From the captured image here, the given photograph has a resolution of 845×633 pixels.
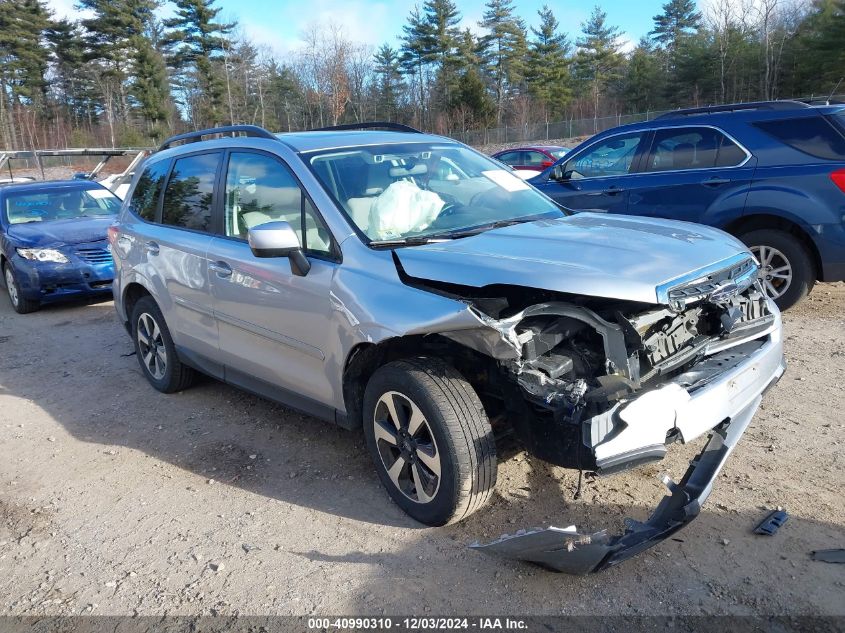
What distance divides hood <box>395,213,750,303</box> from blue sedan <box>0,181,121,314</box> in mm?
6695

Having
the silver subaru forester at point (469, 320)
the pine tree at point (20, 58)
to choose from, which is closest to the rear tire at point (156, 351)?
the silver subaru forester at point (469, 320)

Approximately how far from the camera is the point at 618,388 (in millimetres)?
2676

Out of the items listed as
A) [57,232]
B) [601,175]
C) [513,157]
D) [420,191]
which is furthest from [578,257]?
[513,157]

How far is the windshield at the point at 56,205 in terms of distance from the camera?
9.16 m

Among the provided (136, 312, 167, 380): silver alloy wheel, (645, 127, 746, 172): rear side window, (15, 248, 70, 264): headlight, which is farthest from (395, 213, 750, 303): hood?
(15, 248, 70, 264): headlight

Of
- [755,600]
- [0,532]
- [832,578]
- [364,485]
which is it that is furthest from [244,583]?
[832,578]

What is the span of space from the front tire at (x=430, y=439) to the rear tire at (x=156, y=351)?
2394 mm

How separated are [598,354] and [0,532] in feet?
10.5

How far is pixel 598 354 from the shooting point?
2.88 meters

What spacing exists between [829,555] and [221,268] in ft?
11.5

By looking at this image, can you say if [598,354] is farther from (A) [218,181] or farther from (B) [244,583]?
(A) [218,181]

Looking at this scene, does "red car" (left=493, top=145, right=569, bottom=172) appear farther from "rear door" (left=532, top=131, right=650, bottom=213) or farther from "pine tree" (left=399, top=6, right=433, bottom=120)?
"pine tree" (left=399, top=6, right=433, bottom=120)

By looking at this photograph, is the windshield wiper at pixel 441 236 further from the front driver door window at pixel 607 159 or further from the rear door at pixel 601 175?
the front driver door window at pixel 607 159

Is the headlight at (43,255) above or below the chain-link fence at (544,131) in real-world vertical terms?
below
